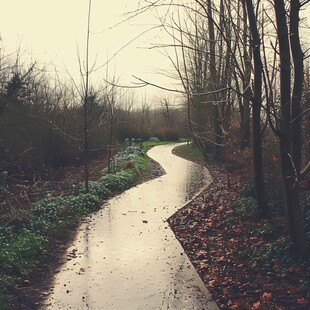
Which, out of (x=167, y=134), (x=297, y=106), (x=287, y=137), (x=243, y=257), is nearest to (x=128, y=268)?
(x=243, y=257)

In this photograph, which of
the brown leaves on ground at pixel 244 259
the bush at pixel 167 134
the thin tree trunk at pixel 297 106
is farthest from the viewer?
the bush at pixel 167 134

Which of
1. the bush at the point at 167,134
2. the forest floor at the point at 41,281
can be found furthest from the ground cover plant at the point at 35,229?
the bush at the point at 167,134

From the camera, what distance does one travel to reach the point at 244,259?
6344mm

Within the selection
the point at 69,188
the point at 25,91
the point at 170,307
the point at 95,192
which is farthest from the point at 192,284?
the point at 25,91

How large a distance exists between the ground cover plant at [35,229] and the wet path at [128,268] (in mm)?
511

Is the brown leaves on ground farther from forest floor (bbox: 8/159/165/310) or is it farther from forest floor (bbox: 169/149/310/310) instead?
forest floor (bbox: 8/159/165/310)

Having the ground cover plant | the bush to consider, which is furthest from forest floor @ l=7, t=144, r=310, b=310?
the bush

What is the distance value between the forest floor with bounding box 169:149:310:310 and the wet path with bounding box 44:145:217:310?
0.89 ft

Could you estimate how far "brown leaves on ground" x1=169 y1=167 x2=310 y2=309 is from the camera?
495 cm

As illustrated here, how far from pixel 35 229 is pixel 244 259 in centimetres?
455

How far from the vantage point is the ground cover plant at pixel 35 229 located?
20.3 ft

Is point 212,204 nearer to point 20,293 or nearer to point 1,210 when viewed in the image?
point 1,210

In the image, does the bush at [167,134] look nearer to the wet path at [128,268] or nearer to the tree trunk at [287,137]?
the wet path at [128,268]

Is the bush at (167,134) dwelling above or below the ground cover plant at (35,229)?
above
